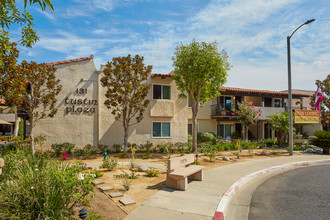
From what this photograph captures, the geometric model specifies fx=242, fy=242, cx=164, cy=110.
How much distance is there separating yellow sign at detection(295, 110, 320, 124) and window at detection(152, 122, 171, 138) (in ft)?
35.9

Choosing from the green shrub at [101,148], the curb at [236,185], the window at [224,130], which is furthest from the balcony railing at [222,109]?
the green shrub at [101,148]

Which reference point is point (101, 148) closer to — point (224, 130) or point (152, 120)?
point (152, 120)

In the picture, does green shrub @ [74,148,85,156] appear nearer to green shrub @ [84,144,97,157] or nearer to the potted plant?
green shrub @ [84,144,97,157]

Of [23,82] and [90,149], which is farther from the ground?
[23,82]

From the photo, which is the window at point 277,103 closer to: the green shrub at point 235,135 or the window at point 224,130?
the green shrub at point 235,135

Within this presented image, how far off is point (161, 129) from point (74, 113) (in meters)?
6.60

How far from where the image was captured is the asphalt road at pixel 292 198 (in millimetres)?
5613

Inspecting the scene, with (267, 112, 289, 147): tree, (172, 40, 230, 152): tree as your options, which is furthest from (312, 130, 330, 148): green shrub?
(172, 40, 230, 152): tree

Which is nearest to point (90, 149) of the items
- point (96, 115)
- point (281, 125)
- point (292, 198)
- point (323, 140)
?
point (96, 115)

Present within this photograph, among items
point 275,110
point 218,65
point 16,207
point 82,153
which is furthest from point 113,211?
point 275,110

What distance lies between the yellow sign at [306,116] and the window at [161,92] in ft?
36.3

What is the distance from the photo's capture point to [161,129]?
19.1 m

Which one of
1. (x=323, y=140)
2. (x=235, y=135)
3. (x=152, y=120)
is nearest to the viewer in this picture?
(x=323, y=140)

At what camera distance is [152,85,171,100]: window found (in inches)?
751
